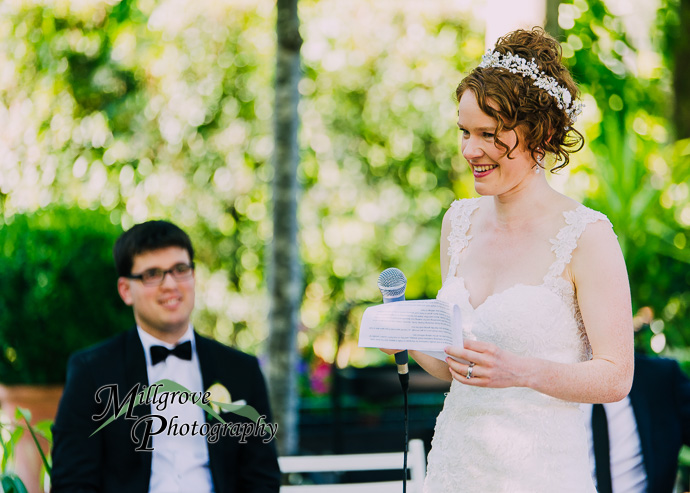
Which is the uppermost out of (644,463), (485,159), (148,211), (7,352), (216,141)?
(216,141)

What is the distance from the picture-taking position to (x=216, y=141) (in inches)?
291

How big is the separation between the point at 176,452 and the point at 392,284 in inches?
52.9

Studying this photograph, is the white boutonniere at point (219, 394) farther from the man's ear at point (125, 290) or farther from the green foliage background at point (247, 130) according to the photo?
the green foliage background at point (247, 130)

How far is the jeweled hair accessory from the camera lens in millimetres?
1948

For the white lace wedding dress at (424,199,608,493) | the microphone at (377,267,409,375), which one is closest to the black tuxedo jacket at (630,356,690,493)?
the white lace wedding dress at (424,199,608,493)

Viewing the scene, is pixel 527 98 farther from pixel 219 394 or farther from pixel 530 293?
pixel 219 394

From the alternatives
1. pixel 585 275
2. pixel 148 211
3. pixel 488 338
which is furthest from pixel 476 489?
pixel 148 211

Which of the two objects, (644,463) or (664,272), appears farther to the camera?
(664,272)

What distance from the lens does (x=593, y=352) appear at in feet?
5.99

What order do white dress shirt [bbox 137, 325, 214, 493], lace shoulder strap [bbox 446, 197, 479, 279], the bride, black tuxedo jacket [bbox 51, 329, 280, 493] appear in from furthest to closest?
white dress shirt [bbox 137, 325, 214, 493]
black tuxedo jacket [bbox 51, 329, 280, 493]
lace shoulder strap [bbox 446, 197, 479, 279]
the bride

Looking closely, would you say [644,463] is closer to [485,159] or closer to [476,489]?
[476,489]

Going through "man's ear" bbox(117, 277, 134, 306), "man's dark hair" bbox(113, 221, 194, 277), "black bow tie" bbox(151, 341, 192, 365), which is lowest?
"black bow tie" bbox(151, 341, 192, 365)

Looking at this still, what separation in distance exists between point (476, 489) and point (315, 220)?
5.83 meters

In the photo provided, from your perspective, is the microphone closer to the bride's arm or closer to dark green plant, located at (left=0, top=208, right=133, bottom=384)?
the bride's arm
